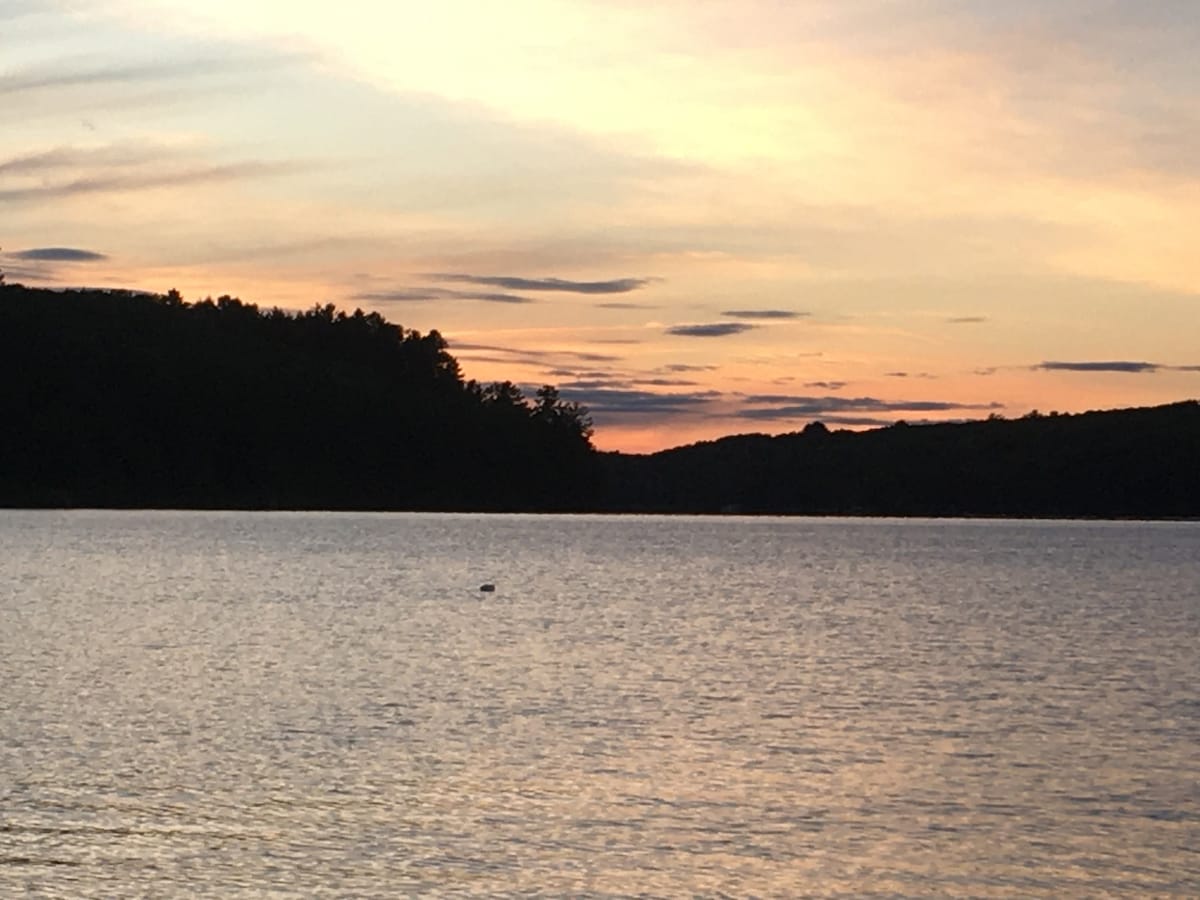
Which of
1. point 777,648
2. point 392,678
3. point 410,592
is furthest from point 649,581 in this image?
point 392,678

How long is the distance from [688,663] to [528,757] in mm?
28248

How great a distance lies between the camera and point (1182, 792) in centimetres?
3906

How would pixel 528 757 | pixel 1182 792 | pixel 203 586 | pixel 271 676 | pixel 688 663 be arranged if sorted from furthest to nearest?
pixel 203 586 → pixel 688 663 → pixel 271 676 → pixel 528 757 → pixel 1182 792

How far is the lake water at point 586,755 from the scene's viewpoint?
99.3 ft

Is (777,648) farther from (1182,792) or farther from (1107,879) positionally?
(1107,879)

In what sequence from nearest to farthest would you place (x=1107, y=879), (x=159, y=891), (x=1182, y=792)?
1. (x=159, y=891)
2. (x=1107, y=879)
3. (x=1182, y=792)

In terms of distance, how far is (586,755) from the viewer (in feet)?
143

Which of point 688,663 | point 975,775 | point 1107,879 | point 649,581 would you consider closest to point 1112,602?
point 649,581

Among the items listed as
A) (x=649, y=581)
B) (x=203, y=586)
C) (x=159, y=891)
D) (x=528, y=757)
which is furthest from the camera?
(x=649, y=581)

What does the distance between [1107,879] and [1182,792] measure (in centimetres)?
965

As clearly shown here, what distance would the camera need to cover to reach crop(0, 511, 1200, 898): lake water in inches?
1192

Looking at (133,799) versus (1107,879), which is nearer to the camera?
(1107,879)

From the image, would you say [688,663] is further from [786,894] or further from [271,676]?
[786,894]

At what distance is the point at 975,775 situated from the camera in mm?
41344
